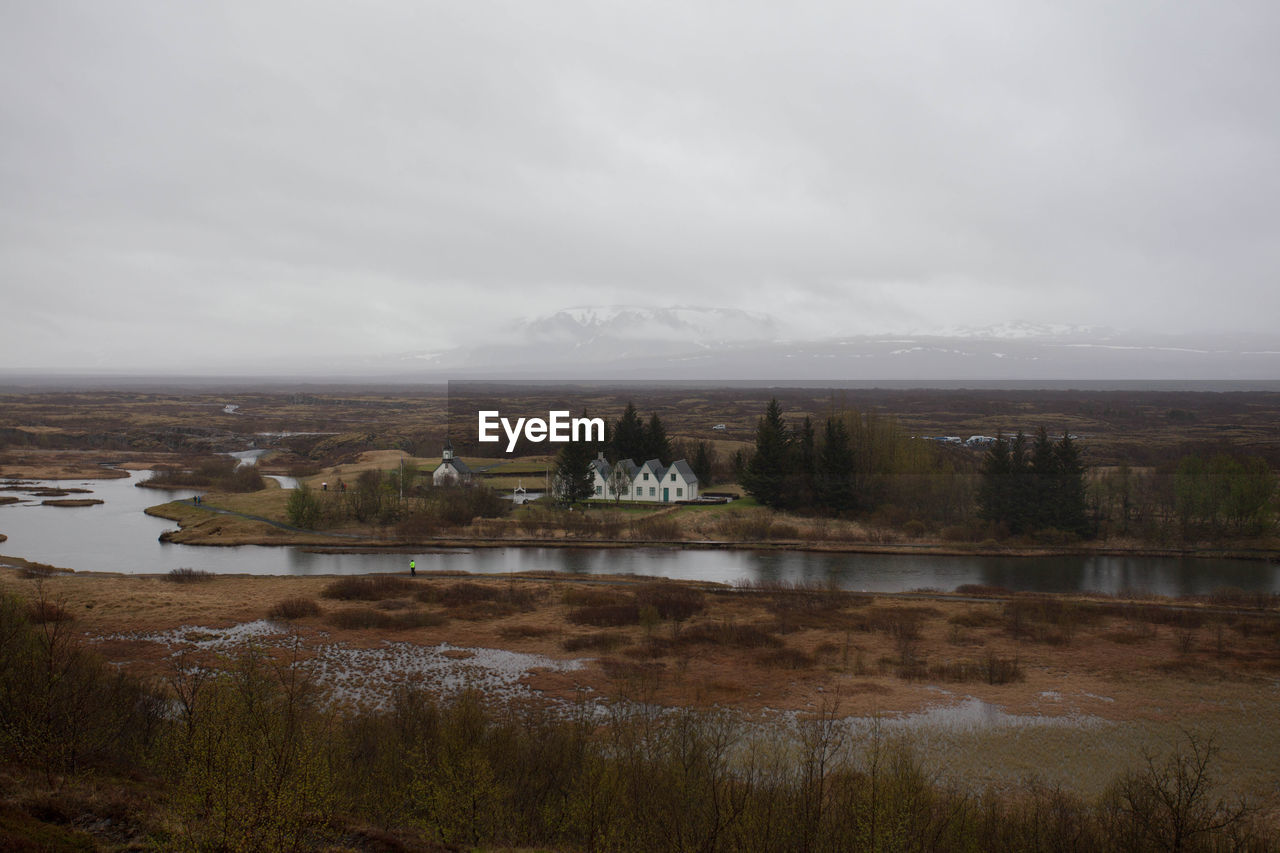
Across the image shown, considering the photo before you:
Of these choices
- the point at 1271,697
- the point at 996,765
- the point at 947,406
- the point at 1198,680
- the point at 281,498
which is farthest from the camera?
the point at 947,406

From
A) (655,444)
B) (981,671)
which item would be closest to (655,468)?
(655,444)

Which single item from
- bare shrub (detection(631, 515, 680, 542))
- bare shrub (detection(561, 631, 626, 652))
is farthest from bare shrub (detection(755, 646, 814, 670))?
bare shrub (detection(631, 515, 680, 542))

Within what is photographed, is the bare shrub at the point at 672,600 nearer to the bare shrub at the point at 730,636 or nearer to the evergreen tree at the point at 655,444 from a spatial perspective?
the bare shrub at the point at 730,636

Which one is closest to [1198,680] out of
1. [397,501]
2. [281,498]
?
[397,501]

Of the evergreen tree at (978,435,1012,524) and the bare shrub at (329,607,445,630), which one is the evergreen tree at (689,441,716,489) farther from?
the bare shrub at (329,607,445,630)

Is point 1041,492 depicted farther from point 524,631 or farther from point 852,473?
point 524,631

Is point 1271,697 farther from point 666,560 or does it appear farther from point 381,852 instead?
point 666,560
